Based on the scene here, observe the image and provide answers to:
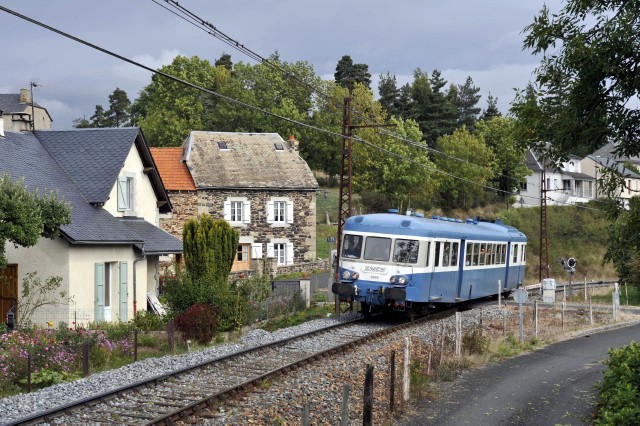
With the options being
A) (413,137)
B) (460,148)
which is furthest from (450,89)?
(413,137)

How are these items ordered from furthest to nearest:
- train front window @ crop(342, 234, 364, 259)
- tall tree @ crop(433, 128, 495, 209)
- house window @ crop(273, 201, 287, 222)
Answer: tall tree @ crop(433, 128, 495, 209), house window @ crop(273, 201, 287, 222), train front window @ crop(342, 234, 364, 259)

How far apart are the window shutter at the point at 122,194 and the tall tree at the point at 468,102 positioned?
8263 centimetres

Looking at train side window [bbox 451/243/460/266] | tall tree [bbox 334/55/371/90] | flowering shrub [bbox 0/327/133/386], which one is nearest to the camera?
flowering shrub [bbox 0/327/133/386]

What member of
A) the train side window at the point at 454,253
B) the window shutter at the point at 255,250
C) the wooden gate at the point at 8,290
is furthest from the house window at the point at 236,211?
the wooden gate at the point at 8,290

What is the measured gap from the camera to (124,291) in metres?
25.3

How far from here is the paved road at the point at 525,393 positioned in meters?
12.9

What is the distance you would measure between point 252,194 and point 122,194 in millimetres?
21896

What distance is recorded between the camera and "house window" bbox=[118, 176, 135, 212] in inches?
1104

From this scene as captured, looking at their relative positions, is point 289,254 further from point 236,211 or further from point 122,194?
point 122,194

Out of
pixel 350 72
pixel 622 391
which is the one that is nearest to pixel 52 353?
pixel 622 391

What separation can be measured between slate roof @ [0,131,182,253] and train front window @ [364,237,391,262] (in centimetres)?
673

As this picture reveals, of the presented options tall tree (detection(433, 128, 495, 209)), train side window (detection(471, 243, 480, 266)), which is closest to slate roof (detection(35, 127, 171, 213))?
train side window (detection(471, 243, 480, 266))

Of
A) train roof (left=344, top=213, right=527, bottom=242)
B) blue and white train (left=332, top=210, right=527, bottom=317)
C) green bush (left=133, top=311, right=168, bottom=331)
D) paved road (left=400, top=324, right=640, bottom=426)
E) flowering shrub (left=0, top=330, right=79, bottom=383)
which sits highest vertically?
train roof (left=344, top=213, right=527, bottom=242)

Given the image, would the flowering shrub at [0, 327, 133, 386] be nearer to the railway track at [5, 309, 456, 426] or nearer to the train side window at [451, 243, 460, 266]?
the railway track at [5, 309, 456, 426]
